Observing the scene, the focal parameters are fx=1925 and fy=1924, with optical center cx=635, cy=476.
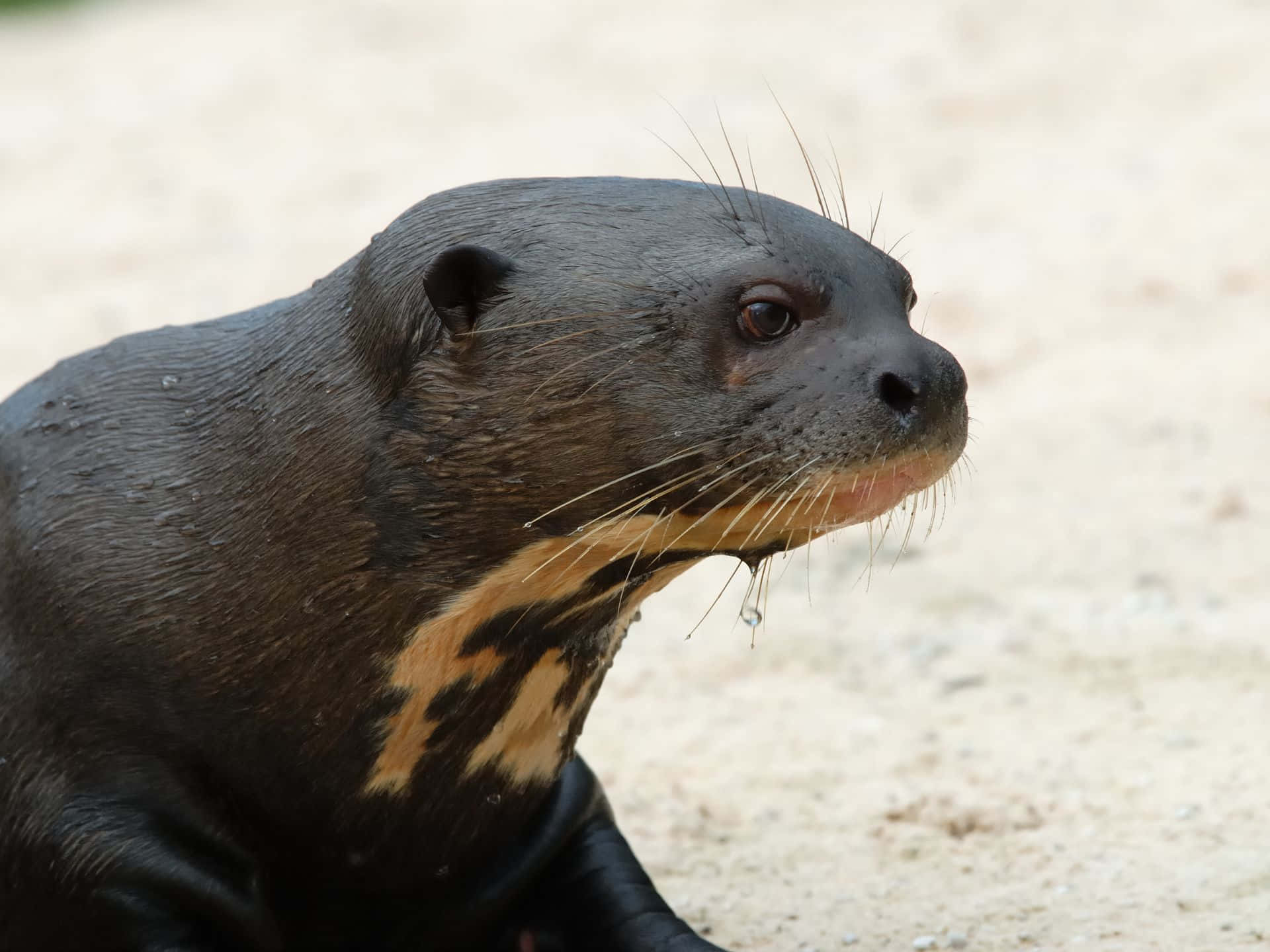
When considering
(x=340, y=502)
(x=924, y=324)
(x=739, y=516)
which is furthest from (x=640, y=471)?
(x=924, y=324)

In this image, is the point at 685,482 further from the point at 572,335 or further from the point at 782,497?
the point at 572,335

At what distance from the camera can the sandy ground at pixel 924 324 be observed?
528cm

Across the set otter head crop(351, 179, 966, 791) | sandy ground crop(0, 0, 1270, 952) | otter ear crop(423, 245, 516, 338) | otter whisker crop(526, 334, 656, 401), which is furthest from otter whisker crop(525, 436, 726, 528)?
sandy ground crop(0, 0, 1270, 952)

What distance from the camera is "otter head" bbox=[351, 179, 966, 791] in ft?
11.0

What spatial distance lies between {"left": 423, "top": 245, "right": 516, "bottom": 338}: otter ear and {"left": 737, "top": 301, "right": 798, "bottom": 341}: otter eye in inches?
A: 17.8

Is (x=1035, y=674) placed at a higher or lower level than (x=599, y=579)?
lower

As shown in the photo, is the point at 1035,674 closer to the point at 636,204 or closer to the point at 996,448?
the point at 996,448

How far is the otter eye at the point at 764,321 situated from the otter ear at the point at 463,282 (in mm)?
453

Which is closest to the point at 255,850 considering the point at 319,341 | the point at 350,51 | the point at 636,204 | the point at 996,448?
the point at 319,341

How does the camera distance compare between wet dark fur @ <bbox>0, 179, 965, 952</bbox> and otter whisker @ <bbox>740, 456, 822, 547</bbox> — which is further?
wet dark fur @ <bbox>0, 179, 965, 952</bbox>

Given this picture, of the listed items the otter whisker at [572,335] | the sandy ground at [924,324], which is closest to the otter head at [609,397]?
the otter whisker at [572,335]

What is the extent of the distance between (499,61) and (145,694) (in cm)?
1122

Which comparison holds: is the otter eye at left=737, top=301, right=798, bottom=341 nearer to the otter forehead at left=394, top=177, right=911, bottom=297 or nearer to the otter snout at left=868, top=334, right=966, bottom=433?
the otter forehead at left=394, top=177, right=911, bottom=297

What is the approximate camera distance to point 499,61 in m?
14.4
